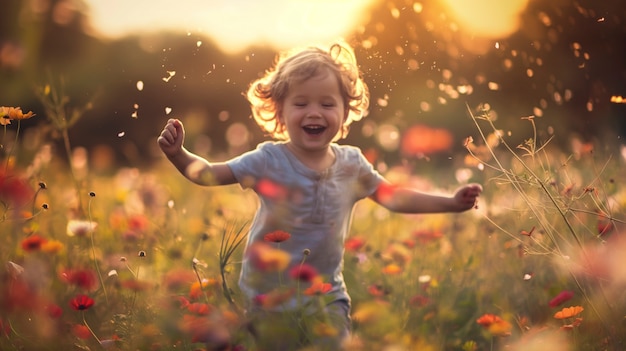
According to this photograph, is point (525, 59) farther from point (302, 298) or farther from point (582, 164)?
point (582, 164)

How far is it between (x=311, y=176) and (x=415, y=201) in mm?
392

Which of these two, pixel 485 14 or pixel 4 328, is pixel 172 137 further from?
pixel 485 14

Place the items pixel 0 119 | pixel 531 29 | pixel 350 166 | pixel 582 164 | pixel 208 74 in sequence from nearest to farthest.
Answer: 1. pixel 0 119
2. pixel 208 74
3. pixel 350 166
4. pixel 531 29
5. pixel 582 164

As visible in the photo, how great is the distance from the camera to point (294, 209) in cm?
257

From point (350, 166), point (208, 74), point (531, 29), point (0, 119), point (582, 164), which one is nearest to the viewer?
point (0, 119)

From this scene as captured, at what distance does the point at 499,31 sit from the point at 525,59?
0.14m

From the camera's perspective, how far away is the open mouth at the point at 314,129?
2506mm

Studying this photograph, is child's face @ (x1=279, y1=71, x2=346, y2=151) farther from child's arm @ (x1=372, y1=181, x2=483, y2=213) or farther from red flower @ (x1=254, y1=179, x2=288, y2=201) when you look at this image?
child's arm @ (x1=372, y1=181, x2=483, y2=213)

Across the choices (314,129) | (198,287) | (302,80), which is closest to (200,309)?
(198,287)

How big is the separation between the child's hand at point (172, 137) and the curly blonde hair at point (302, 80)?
44 cm

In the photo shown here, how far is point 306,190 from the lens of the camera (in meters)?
2.58

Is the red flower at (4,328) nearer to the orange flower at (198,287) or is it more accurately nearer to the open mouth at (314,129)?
the orange flower at (198,287)

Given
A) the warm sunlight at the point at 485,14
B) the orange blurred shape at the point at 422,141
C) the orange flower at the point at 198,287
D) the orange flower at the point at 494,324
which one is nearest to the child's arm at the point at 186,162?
the orange flower at the point at 198,287

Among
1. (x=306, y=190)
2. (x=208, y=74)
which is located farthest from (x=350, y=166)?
(x=208, y=74)
